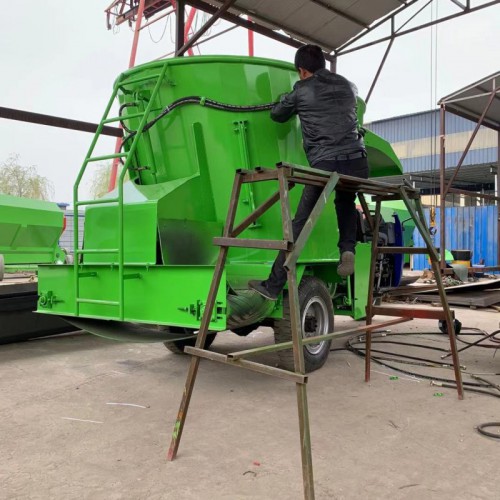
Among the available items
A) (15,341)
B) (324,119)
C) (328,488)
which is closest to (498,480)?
(328,488)

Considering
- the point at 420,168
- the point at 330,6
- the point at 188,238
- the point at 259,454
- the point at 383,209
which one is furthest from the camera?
the point at 420,168

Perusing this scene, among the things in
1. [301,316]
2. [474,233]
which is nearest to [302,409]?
[301,316]

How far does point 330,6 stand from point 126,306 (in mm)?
5621

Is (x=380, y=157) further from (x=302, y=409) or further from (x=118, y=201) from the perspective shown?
(x=302, y=409)

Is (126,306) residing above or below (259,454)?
above

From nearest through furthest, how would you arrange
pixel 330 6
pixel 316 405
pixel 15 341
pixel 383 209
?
pixel 316 405, pixel 15 341, pixel 330 6, pixel 383 209

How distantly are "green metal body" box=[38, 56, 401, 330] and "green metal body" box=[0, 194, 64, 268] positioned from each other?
3.57m

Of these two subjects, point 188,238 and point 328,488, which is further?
point 188,238

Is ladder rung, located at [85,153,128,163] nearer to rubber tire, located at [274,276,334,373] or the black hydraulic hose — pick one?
the black hydraulic hose

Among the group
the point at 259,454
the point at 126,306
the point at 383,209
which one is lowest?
the point at 259,454

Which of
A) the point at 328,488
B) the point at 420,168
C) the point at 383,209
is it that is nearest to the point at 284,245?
the point at 328,488

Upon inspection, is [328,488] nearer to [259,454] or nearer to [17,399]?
[259,454]

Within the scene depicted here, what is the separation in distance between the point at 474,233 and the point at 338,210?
624 inches

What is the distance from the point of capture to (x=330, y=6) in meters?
7.17
